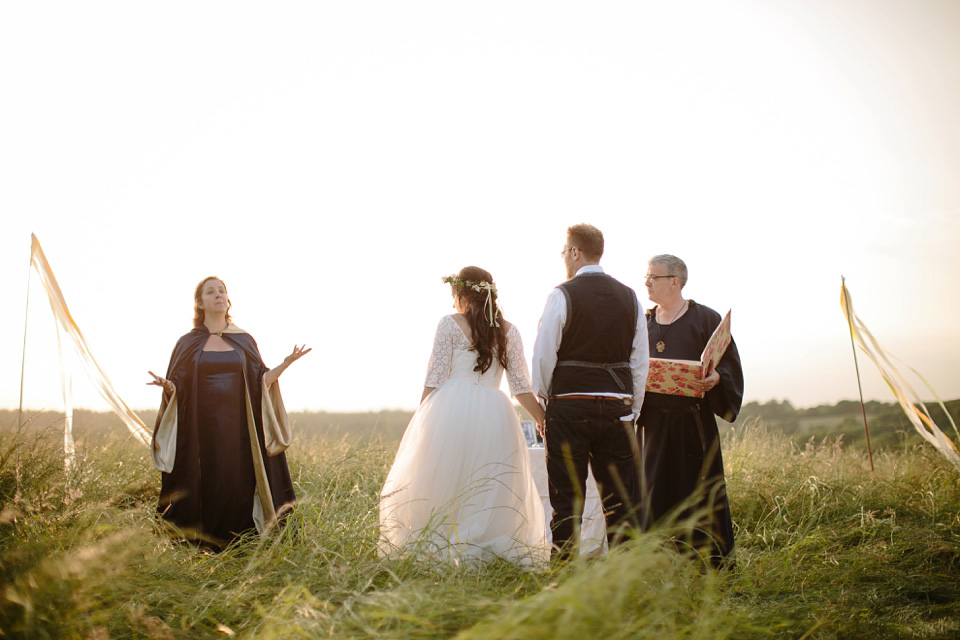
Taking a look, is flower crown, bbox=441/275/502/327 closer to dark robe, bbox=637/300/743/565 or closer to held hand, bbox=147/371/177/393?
dark robe, bbox=637/300/743/565

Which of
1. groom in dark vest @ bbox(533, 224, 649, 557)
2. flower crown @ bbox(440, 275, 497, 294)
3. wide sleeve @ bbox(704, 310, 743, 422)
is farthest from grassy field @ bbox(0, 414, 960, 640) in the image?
flower crown @ bbox(440, 275, 497, 294)

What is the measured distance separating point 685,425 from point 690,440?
0.10m

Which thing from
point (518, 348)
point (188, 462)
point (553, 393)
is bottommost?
point (188, 462)

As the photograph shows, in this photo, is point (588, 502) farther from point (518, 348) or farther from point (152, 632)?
point (152, 632)

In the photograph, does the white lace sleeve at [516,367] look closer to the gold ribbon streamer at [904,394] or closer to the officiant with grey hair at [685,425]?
the officiant with grey hair at [685,425]

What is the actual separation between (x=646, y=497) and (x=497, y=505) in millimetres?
933

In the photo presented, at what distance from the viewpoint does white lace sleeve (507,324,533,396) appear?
4988 mm

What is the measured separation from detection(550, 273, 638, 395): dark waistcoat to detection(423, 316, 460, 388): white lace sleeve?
899 millimetres

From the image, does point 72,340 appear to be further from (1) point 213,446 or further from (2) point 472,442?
(2) point 472,442

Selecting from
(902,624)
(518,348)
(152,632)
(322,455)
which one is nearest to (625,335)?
(518,348)

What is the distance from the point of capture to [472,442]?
477cm

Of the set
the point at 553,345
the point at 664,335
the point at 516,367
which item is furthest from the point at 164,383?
the point at 664,335

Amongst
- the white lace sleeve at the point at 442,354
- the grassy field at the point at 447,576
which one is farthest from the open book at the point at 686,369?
the white lace sleeve at the point at 442,354

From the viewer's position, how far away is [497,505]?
4.59 m
